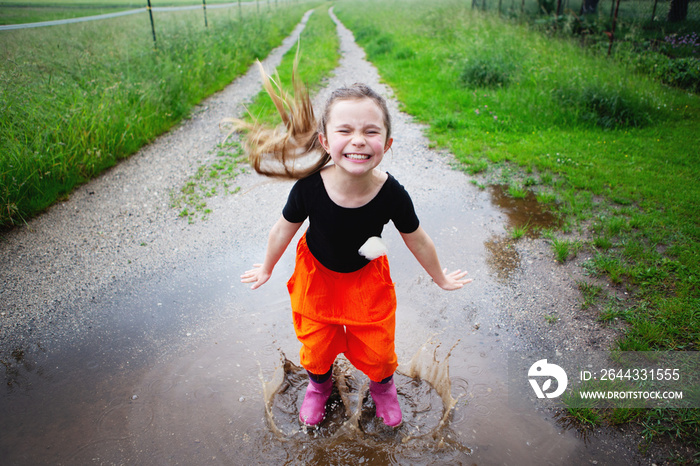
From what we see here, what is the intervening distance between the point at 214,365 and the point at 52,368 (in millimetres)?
945

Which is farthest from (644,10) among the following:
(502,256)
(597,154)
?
(502,256)

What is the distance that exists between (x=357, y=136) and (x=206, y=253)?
2447 millimetres

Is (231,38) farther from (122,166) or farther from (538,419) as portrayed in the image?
(538,419)

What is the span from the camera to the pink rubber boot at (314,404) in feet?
7.23

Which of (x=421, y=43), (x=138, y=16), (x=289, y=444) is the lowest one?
(x=289, y=444)

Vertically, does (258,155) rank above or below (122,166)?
above

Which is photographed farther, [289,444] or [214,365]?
[214,365]

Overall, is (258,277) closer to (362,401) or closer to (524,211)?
(362,401)

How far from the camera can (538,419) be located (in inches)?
88.0

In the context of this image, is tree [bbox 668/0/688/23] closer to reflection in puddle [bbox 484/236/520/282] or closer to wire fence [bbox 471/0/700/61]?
wire fence [bbox 471/0/700/61]

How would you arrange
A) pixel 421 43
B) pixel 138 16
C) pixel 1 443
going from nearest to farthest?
1. pixel 1 443
2. pixel 138 16
3. pixel 421 43

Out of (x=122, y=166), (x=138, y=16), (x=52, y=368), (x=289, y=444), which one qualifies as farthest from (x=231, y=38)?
(x=289, y=444)

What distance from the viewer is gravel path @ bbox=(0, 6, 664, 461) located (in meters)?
2.85

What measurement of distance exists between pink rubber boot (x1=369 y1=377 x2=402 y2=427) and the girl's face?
117cm
